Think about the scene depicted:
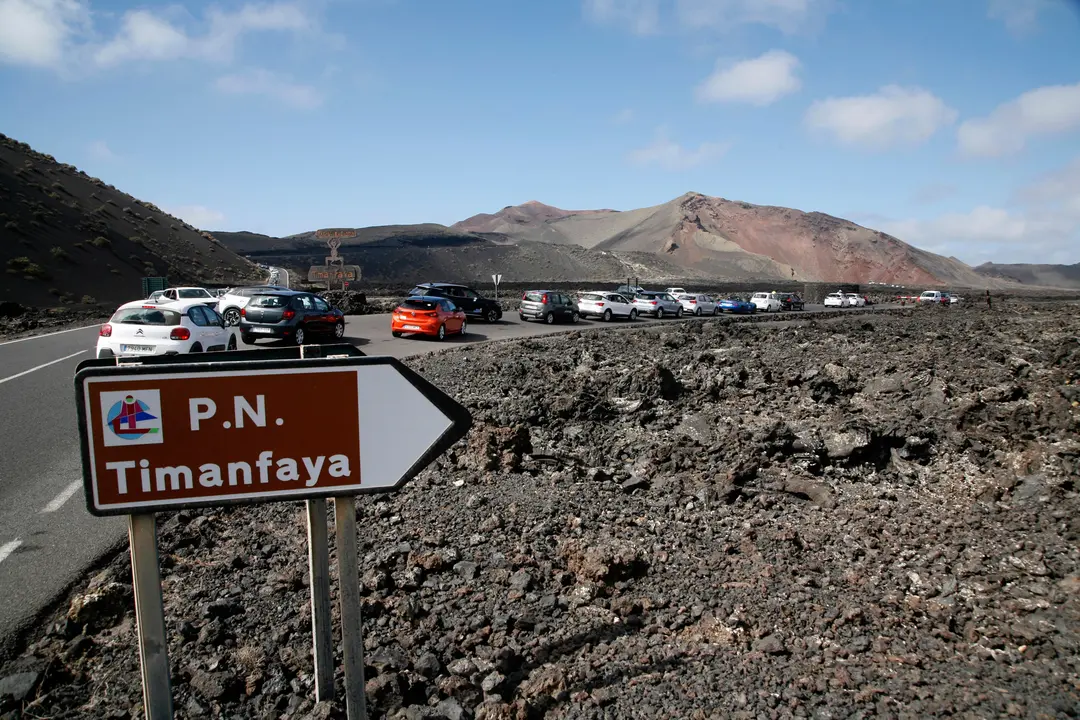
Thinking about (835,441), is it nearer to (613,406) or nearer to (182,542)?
(613,406)

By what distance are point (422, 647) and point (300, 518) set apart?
239 cm

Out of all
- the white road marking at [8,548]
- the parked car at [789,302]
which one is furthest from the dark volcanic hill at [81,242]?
the parked car at [789,302]

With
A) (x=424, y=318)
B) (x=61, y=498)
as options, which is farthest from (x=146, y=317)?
(x=424, y=318)

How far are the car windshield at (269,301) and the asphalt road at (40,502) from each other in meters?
5.41

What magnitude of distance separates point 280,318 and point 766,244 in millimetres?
131209

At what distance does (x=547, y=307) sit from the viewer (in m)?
31.4

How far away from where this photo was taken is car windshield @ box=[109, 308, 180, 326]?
1349 centimetres

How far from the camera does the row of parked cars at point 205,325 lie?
1327 centimetres

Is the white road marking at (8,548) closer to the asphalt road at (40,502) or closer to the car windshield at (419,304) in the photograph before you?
the asphalt road at (40,502)

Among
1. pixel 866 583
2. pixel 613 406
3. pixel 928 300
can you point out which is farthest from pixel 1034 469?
pixel 928 300

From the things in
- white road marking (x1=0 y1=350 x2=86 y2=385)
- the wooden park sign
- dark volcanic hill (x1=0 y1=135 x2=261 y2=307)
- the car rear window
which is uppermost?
dark volcanic hill (x1=0 y1=135 x2=261 y2=307)

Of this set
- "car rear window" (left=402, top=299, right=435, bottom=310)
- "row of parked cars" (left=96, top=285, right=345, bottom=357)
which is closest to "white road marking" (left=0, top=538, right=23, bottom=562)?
"row of parked cars" (left=96, top=285, right=345, bottom=357)

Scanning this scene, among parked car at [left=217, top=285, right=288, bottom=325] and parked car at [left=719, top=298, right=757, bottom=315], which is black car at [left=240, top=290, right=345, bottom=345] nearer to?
parked car at [left=217, top=285, right=288, bottom=325]

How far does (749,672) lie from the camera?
3354mm
